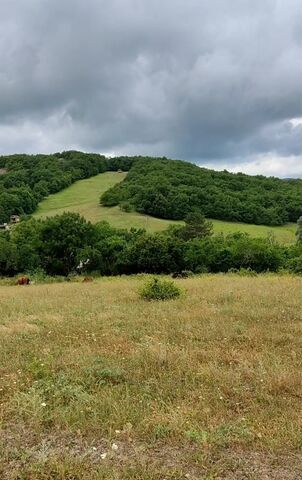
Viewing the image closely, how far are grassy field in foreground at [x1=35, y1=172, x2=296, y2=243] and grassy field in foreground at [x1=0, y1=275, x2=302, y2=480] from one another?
2552 inches

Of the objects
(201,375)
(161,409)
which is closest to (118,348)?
(201,375)

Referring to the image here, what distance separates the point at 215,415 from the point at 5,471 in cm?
241

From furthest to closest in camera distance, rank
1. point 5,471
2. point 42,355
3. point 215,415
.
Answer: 1. point 42,355
2. point 215,415
3. point 5,471

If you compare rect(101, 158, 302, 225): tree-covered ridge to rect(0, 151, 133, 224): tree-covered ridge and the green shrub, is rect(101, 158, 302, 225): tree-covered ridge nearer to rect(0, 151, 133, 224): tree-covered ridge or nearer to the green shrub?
the green shrub

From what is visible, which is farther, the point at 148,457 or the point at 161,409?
the point at 161,409

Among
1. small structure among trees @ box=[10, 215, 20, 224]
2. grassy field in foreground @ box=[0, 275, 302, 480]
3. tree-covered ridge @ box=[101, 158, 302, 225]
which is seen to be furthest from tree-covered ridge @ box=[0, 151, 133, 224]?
grassy field in foreground @ box=[0, 275, 302, 480]

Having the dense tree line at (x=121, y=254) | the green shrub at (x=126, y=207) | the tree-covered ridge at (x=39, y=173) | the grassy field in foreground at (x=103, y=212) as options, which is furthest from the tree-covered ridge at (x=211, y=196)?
the dense tree line at (x=121, y=254)

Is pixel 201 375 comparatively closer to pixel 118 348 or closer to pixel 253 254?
pixel 118 348

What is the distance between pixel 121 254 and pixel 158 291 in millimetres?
35794

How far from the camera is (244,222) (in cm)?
8375

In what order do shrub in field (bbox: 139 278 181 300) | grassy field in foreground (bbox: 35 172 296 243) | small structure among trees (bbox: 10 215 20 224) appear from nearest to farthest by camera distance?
1. shrub in field (bbox: 139 278 181 300)
2. grassy field in foreground (bbox: 35 172 296 243)
3. small structure among trees (bbox: 10 215 20 224)

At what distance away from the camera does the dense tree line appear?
48312 millimetres

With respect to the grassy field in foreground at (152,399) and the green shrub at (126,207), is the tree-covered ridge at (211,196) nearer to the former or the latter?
the green shrub at (126,207)

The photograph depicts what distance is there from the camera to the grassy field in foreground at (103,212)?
76.7 m
